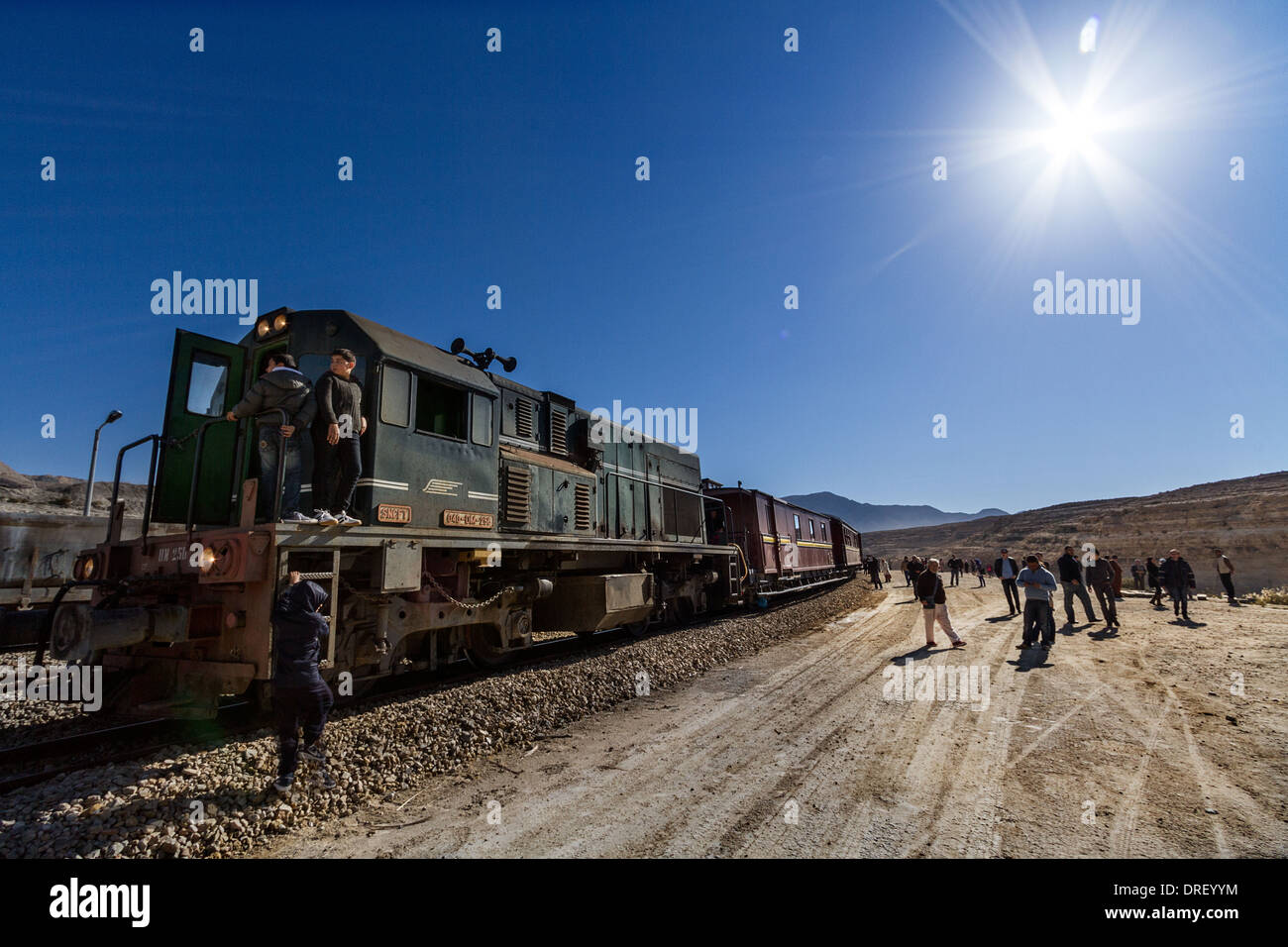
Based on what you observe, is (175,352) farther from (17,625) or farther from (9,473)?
(9,473)

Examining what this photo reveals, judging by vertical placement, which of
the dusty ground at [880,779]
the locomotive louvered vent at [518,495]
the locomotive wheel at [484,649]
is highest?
the locomotive louvered vent at [518,495]

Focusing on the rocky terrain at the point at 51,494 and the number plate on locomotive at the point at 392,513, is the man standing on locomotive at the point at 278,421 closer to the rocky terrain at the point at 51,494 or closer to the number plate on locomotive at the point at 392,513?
the number plate on locomotive at the point at 392,513

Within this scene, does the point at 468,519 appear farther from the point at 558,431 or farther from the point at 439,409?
the point at 558,431

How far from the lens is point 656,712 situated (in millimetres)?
6590

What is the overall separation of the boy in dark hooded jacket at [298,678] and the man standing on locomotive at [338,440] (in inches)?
44.5

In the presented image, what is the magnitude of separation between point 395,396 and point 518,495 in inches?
86.5

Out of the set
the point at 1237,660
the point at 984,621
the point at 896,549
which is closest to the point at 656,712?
the point at 1237,660

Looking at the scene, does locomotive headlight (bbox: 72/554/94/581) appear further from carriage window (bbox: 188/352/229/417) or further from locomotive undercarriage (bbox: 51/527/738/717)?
carriage window (bbox: 188/352/229/417)

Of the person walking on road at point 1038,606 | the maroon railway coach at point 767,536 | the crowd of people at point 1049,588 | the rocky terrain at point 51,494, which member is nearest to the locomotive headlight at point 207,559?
the crowd of people at point 1049,588

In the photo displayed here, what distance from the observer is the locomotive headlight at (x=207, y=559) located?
15.4 ft

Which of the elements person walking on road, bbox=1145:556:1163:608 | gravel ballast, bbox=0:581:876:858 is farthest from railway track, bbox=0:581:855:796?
person walking on road, bbox=1145:556:1163:608

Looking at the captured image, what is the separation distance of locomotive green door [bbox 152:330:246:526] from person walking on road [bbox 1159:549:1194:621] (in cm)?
1977

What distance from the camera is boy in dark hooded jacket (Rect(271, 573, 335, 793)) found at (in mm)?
4129
